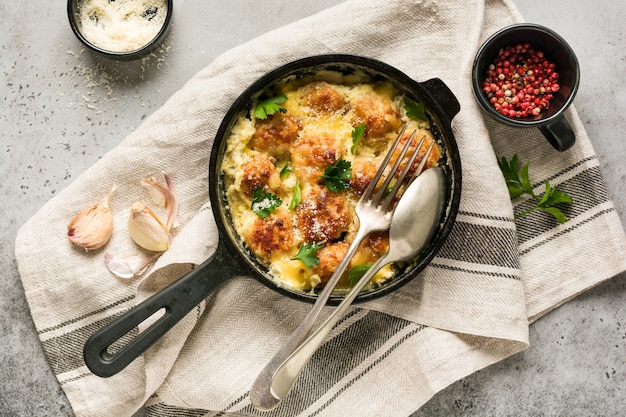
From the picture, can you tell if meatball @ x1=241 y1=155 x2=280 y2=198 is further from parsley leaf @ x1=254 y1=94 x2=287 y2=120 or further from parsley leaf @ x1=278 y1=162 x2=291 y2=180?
parsley leaf @ x1=254 y1=94 x2=287 y2=120

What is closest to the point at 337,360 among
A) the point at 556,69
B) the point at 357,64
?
the point at 357,64

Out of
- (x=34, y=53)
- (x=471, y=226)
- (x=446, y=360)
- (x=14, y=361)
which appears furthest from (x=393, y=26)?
(x=14, y=361)

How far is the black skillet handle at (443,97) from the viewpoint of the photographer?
90.4 inches

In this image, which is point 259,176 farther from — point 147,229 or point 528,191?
point 528,191

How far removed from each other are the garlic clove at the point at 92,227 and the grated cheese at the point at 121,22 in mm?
585

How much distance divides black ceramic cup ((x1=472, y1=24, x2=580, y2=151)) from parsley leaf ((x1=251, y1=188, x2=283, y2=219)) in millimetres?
858

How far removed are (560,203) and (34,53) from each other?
226 cm

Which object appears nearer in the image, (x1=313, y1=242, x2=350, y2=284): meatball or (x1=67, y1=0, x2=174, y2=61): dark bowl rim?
(x1=313, y1=242, x2=350, y2=284): meatball

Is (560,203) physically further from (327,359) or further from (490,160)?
(327,359)

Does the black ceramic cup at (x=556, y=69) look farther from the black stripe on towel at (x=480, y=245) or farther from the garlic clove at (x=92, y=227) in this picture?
the garlic clove at (x=92, y=227)

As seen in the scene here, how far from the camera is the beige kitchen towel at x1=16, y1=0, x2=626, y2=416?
252 cm

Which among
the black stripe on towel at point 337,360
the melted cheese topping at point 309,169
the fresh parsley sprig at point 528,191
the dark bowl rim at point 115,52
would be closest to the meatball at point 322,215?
the melted cheese topping at point 309,169

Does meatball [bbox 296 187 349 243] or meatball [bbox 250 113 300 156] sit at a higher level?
meatball [bbox 250 113 300 156]

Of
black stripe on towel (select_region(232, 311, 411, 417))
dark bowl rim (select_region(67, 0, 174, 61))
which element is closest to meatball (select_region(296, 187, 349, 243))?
black stripe on towel (select_region(232, 311, 411, 417))
